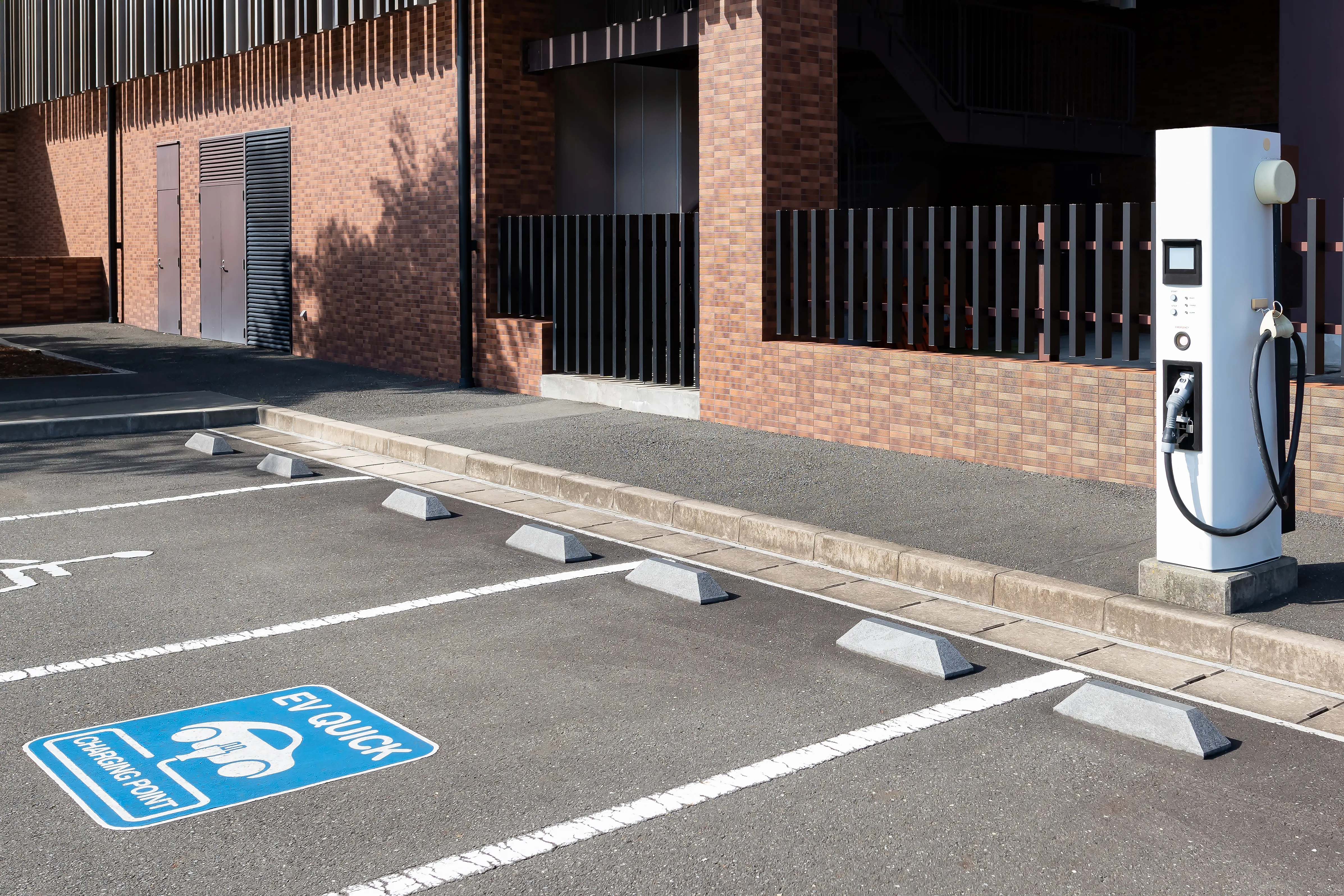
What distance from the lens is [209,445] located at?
11.7m

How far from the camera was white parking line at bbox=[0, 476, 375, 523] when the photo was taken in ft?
29.7

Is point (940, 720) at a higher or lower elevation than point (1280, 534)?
lower

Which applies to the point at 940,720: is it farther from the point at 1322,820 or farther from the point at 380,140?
the point at 380,140

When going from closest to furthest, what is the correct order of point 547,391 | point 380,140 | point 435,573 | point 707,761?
point 707,761
point 435,573
point 547,391
point 380,140

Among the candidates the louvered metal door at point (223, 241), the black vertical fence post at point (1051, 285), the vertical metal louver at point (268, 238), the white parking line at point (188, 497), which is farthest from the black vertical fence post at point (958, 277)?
the louvered metal door at point (223, 241)

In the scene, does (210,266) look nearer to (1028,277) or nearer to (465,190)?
(465,190)

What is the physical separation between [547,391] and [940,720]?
400 inches

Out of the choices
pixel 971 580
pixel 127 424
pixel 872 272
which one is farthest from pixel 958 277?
pixel 127 424

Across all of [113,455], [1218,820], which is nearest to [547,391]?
[113,455]

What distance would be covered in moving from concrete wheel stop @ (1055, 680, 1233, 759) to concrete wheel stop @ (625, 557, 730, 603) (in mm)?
2077

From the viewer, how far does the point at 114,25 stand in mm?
24391

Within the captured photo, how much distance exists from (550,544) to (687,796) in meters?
3.57

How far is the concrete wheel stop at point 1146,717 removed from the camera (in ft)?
15.4

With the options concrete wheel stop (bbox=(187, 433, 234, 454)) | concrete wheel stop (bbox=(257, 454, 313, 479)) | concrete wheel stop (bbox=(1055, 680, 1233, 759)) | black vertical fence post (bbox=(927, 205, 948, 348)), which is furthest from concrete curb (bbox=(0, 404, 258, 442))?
concrete wheel stop (bbox=(1055, 680, 1233, 759))
